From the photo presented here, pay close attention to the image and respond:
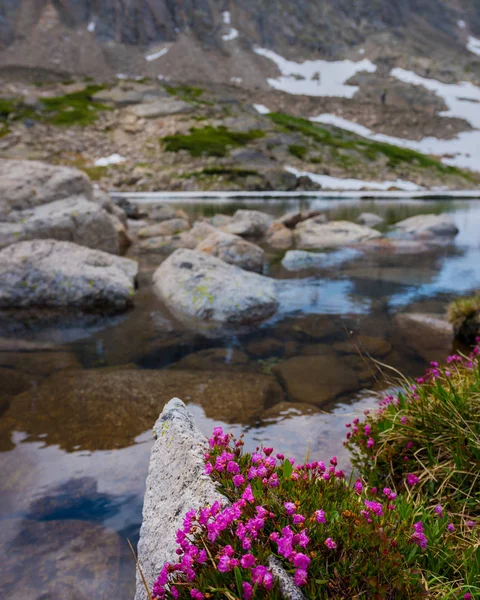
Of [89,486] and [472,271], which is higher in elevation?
[89,486]

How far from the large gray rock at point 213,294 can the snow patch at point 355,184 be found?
9053cm

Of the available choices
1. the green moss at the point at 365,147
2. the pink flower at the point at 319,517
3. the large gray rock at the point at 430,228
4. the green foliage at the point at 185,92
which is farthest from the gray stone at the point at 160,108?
the pink flower at the point at 319,517

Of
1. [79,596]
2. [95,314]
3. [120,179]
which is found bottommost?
[120,179]

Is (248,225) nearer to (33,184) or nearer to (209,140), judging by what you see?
(33,184)

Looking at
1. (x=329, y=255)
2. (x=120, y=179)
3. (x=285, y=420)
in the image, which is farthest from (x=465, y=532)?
(x=120, y=179)

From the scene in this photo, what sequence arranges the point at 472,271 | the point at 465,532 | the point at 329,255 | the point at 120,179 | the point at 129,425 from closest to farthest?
1. the point at 465,532
2. the point at 129,425
3. the point at 472,271
4. the point at 329,255
5. the point at 120,179

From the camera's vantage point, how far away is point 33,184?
17391 millimetres

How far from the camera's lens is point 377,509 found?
2.67m

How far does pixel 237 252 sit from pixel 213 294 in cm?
672

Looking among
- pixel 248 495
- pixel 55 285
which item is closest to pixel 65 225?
pixel 55 285

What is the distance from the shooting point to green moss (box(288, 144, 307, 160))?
118 meters

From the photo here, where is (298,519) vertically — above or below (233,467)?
above

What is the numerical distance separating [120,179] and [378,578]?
9665 cm

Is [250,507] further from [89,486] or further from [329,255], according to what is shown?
[329,255]
